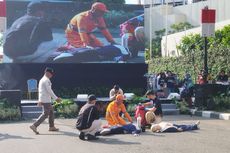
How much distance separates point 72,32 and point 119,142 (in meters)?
16.3

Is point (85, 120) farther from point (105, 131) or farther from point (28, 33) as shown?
point (28, 33)

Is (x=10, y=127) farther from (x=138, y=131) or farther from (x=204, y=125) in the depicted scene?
(x=204, y=125)

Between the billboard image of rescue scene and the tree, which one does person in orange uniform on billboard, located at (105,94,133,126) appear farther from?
the tree

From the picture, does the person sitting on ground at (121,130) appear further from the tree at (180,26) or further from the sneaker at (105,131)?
the tree at (180,26)

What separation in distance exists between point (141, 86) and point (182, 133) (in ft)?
49.7

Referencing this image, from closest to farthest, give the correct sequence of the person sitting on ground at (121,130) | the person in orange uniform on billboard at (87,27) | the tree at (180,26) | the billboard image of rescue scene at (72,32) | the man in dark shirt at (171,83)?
the person sitting on ground at (121,130)
the man in dark shirt at (171,83)
the billboard image of rescue scene at (72,32)
the person in orange uniform on billboard at (87,27)
the tree at (180,26)

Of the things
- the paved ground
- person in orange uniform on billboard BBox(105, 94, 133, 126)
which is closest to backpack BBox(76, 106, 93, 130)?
Result: the paved ground

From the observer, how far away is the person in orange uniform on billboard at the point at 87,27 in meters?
28.0

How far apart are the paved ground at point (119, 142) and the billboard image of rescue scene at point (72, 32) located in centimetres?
1284

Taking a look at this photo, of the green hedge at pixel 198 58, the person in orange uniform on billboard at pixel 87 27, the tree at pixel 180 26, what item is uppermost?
the tree at pixel 180 26

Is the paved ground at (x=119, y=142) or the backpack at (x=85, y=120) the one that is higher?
the backpack at (x=85, y=120)

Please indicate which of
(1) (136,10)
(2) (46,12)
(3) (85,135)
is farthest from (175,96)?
(3) (85,135)

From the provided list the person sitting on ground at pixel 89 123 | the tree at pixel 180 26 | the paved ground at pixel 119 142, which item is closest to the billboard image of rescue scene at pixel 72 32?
the paved ground at pixel 119 142

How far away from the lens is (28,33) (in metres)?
27.7
